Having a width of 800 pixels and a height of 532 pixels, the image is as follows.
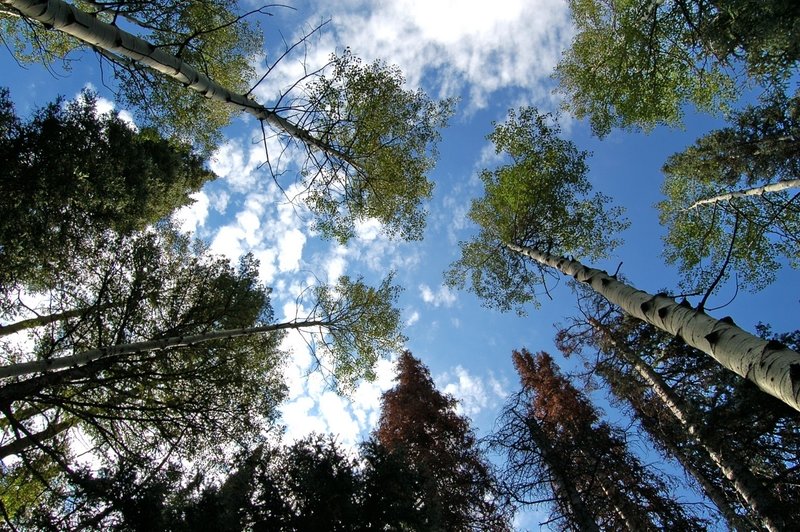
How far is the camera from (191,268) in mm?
8367

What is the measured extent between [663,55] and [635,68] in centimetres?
53

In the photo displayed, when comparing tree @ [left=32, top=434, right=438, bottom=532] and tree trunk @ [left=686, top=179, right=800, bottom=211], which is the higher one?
tree trunk @ [left=686, top=179, right=800, bottom=211]

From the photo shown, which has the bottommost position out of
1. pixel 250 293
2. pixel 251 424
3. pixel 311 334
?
pixel 251 424

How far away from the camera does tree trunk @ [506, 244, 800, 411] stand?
2.54 m

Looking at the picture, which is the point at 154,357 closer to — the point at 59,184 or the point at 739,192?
the point at 59,184

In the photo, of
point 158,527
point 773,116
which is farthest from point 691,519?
point 773,116

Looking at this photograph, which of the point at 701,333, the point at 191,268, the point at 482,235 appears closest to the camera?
the point at 701,333

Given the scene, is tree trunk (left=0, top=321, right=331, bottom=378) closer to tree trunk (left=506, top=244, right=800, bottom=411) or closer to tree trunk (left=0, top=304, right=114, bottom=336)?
tree trunk (left=0, top=304, right=114, bottom=336)

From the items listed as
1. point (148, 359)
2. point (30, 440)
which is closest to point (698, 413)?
point (148, 359)

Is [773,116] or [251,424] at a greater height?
[773,116]

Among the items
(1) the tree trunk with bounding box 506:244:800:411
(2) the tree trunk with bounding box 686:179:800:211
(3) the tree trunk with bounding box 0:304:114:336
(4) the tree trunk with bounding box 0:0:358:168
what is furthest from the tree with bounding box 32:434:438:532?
(2) the tree trunk with bounding box 686:179:800:211

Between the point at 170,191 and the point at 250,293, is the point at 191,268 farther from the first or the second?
the point at 170,191

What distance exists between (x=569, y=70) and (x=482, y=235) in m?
5.31

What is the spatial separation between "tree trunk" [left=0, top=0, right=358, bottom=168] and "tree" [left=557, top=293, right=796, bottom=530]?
6.69 metres
